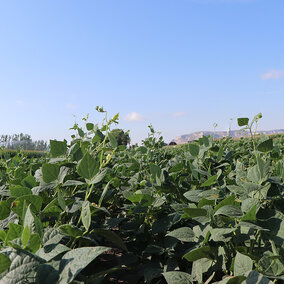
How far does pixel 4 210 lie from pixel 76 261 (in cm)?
62

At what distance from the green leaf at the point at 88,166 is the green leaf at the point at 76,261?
0.37m

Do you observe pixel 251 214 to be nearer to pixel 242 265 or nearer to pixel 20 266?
pixel 242 265

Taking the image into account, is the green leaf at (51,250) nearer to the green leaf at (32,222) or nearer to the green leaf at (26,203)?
the green leaf at (32,222)

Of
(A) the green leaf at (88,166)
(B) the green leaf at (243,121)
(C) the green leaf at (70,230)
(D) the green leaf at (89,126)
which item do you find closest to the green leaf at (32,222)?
(C) the green leaf at (70,230)

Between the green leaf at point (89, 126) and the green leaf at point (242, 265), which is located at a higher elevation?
the green leaf at point (89, 126)

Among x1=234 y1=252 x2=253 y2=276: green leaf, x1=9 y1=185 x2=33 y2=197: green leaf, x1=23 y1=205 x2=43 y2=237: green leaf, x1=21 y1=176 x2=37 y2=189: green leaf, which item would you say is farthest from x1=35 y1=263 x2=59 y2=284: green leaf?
x1=21 y1=176 x2=37 y2=189: green leaf

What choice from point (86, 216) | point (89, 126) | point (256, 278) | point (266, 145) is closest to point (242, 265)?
point (256, 278)

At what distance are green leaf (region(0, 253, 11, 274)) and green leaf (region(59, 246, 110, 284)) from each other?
14 cm

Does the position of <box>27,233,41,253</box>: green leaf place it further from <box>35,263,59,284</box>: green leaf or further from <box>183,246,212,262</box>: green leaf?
<box>183,246,212,262</box>: green leaf

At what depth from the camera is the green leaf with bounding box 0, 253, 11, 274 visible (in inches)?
26.4

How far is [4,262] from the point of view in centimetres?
68

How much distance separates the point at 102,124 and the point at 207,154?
0.80 meters

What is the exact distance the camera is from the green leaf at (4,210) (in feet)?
3.87

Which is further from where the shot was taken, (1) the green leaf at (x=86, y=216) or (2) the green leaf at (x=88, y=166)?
(2) the green leaf at (x=88, y=166)
